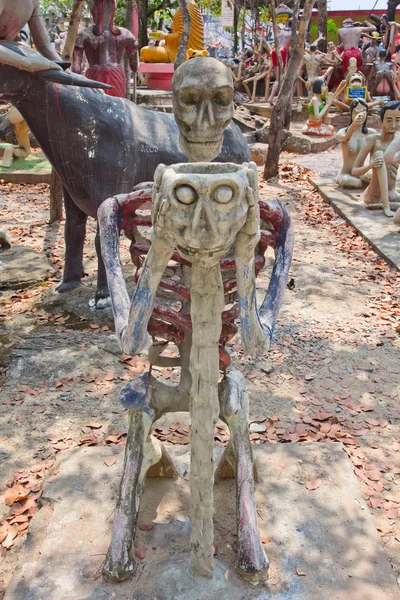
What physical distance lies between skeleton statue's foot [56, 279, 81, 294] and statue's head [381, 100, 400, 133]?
488cm

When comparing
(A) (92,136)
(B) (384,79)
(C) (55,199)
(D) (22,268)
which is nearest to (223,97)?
(A) (92,136)

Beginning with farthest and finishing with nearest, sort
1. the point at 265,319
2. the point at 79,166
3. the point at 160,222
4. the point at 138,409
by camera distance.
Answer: the point at 79,166 < the point at 138,409 < the point at 265,319 < the point at 160,222

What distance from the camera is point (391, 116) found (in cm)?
768

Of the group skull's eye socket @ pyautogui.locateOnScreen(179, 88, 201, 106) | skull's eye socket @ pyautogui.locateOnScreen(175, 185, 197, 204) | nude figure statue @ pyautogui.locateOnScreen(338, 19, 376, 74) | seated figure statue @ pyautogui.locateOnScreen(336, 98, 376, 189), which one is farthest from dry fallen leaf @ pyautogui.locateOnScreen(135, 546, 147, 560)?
nude figure statue @ pyautogui.locateOnScreen(338, 19, 376, 74)

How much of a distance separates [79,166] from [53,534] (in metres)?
2.82

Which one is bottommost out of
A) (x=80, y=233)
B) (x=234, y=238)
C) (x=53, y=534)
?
(x=53, y=534)

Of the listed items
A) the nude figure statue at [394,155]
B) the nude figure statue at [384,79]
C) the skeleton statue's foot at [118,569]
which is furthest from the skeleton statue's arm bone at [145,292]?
the nude figure statue at [384,79]

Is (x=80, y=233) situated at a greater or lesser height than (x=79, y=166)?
lesser

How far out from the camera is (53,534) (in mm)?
2330

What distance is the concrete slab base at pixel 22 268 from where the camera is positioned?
5312 mm

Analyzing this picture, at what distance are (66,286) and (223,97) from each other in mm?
3589

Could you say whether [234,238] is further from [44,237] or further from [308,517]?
[44,237]

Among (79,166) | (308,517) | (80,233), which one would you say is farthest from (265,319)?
(80,233)

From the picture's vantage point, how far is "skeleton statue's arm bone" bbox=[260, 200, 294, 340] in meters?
2.04
